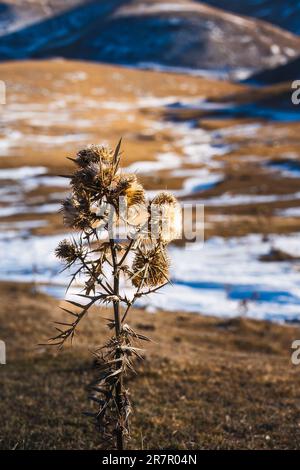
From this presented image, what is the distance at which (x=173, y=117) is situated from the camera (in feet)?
490

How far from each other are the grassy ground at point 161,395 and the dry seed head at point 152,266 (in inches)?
71.3

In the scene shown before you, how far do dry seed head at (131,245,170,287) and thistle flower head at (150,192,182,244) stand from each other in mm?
138

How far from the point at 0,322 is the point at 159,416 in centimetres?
1054

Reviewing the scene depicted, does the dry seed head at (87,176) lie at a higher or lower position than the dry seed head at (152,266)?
higher

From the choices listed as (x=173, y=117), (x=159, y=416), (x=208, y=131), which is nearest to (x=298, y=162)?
(x=208, y=131)

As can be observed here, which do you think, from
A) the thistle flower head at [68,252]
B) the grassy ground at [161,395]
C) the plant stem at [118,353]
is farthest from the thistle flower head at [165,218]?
the grassy ground at [161,395]

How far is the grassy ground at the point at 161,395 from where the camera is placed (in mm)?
9094

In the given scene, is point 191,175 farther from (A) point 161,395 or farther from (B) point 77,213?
(B) point 77,213

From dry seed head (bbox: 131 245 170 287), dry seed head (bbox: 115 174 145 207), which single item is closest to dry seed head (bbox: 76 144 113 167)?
dry seed head (bbox: 115 174 145 207)

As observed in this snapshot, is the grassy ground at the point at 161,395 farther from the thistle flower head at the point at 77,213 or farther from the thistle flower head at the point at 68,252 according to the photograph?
the thistle flower head at the point at 77,213

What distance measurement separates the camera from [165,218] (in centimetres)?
570

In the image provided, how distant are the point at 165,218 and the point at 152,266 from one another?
52 cm
